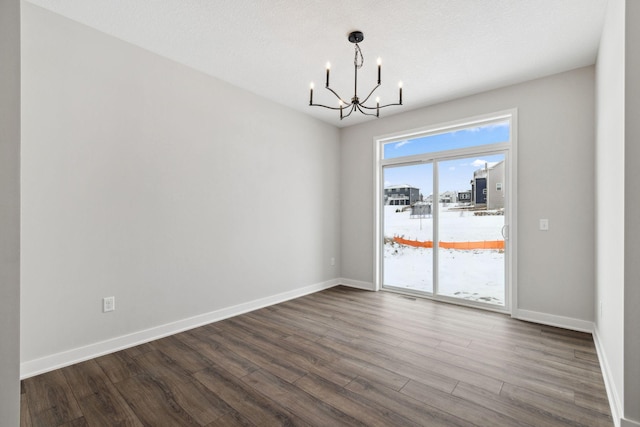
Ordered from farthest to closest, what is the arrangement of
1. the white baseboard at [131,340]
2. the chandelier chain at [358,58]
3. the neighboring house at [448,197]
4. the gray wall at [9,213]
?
the neighboring house at [448,197] < the chandelier chain at [358,58] < the white baseboard at [131,340] < the gray wall at [9,213]

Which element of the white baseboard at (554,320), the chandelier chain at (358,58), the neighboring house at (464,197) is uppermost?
the chandelier chain at (358,58)

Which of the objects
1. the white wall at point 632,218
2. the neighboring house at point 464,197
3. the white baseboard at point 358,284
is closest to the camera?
the white wall at point 632,218

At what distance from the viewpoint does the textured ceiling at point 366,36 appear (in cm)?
225

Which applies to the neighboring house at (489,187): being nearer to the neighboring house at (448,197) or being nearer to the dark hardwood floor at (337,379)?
the neighboring house at (448,197)

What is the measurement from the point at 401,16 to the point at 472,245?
290 centimetres

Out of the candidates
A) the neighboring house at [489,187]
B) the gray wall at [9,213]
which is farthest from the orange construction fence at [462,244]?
the gray wall at [9,213]

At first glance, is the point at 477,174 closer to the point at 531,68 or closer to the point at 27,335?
the point at 531,68

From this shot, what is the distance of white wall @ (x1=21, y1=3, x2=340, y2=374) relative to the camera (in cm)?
226

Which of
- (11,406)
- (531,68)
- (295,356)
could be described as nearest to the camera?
(11,406)

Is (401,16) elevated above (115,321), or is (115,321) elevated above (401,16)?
(401,16)

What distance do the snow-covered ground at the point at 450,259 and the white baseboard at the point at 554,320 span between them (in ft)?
1.02

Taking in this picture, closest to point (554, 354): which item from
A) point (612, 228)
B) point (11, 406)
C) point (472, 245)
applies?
point (612, 228)

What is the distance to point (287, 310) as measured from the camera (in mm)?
3758

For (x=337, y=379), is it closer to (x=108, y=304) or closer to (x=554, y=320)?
(x=108, y=304)
